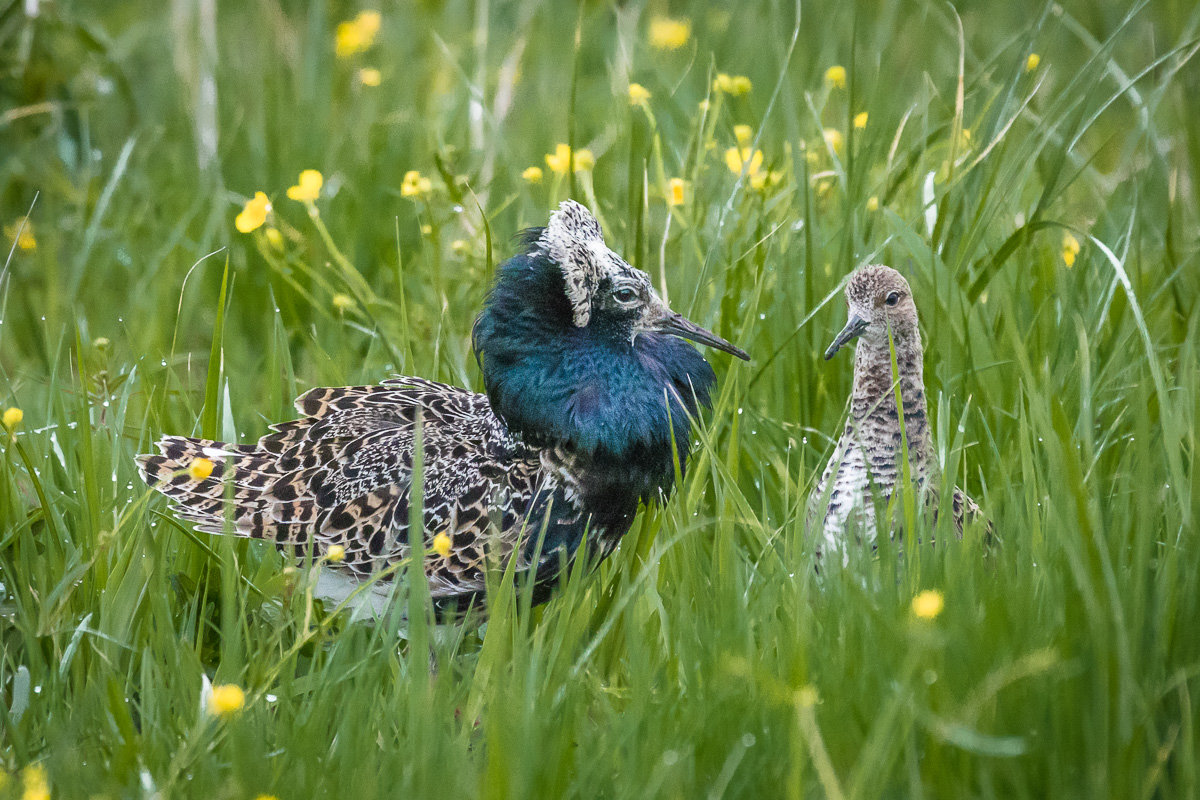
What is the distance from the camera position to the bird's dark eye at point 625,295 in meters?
3.70

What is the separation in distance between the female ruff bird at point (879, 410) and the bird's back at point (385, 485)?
785 millimetres

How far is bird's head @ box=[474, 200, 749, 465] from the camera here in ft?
12.0

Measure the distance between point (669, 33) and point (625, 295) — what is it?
402cm

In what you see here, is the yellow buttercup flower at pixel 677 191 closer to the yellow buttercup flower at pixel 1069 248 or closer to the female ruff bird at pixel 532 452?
the female ruff bird at pixel 532 452

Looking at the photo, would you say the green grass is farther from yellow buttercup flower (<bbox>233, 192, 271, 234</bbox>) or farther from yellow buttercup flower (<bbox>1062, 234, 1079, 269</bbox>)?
yellow buttercup flower (<bbox>233, 192, 271, 234</bbox>)

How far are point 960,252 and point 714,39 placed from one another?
3713 millimetres

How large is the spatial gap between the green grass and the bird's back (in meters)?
0.15

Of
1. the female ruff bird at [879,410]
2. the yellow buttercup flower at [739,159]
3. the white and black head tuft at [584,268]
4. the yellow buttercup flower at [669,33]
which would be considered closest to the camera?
the female ruff bird at [879,410]

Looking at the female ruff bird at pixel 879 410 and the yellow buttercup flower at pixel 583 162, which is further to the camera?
the yellow buttercup flower at pixel 583 162

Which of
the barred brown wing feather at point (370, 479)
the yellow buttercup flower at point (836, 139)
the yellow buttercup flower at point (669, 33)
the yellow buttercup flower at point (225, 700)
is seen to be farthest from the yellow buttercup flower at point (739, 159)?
the yellow buttercup flower at point (225, 700)

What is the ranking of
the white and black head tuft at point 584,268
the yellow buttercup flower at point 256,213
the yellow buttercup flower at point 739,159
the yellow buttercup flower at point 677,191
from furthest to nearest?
1. the yellow buttercup flower at point 739,159
2. the yellow buttercup flower at point 677,191
3. the yellow buttercup flower at point 256,213
4. the white and black head tuft at point 584,268

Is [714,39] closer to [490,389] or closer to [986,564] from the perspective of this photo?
[490,389]

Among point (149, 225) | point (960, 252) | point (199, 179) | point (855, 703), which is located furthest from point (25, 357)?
point (855, 703)

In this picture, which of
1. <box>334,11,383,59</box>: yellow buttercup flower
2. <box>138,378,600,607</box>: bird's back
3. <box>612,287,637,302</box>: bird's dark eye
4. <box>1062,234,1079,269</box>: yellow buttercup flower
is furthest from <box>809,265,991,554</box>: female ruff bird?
<box>334,11,383,59</box>: yellow buttercup flower
